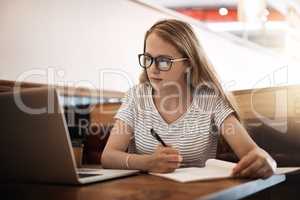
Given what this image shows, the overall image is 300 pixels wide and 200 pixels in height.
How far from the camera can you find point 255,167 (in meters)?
1.03

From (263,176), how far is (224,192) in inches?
9.5

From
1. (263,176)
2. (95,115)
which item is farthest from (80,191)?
(95,115)

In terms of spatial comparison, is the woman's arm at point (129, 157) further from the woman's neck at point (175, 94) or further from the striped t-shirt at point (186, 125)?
the woman's neck at point (175, 94)

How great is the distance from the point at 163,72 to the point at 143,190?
61cm

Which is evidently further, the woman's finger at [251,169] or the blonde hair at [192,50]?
the blonde hair at [192,50]

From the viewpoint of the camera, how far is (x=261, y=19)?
5.64m

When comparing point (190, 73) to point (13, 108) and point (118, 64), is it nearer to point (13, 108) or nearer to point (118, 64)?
point (13, 108)

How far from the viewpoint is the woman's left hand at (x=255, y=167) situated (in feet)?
3.36

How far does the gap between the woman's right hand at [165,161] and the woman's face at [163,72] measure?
13.2 inches

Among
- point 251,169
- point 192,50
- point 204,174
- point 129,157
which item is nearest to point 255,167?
point 251,169

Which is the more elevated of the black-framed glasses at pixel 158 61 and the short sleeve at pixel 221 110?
the black-framed glasses at pixel 158 61

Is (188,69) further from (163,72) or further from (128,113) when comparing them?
(128,113)

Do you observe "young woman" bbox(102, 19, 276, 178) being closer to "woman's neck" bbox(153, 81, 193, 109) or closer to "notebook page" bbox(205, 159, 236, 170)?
"woman's neck" bbox(153, 81, 193, 109)

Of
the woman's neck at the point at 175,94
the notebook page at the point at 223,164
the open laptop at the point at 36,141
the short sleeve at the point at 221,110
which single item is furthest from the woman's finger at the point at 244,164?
the woman's neck at the point at 175,94
